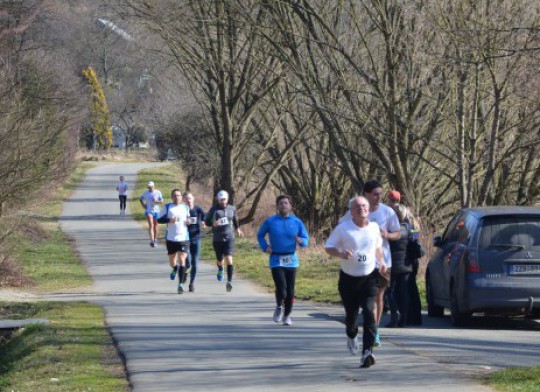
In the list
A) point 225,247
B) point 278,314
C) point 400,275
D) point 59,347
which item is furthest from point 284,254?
point 225,247

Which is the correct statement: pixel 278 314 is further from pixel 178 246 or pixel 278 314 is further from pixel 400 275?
pixel 178 246

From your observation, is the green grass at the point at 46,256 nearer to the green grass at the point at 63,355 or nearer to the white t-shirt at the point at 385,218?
the green grass at the point at 63,355

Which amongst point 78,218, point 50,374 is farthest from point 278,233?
point 78,218

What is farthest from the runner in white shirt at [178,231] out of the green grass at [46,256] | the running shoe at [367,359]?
the running shoe at [367,359]

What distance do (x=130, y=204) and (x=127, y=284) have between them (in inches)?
→ 1455

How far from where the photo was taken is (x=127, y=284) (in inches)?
958

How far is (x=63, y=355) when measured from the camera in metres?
12.9

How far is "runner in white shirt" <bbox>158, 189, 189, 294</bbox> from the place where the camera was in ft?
68.9

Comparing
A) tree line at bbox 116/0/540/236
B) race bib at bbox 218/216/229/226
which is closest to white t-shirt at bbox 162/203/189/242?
race bib at bbox 218/216/229/226

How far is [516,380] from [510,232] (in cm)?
460

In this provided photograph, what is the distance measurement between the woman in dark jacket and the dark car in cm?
62

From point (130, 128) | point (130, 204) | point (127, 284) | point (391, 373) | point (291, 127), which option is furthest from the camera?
point (130, 128)

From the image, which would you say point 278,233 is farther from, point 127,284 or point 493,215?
point 127,284

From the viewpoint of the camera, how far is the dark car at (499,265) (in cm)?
1437
